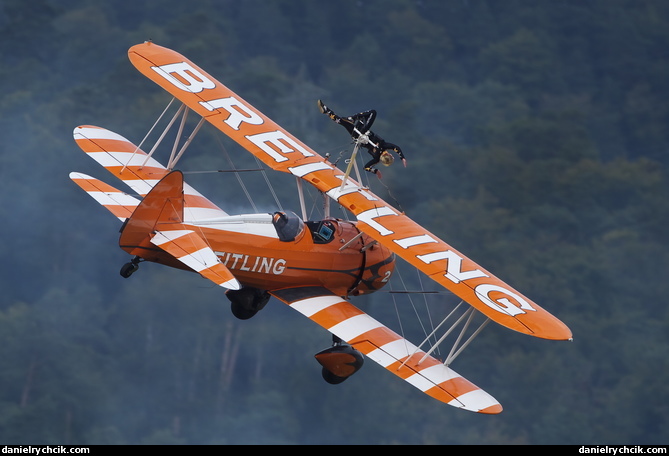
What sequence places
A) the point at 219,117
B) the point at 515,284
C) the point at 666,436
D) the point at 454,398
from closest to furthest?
the point at 454,398, the point at 219,117, the point at 666,436, the point at 515,284

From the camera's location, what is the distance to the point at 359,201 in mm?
21594

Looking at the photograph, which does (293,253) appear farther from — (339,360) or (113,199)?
(113,199)

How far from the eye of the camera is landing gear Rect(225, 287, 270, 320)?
21.7 meters

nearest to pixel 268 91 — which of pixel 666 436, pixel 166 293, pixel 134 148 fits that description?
pixel 166 293

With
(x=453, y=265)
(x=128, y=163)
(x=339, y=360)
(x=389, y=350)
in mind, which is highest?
(x=453, y=265)

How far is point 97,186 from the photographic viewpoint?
2206 cm

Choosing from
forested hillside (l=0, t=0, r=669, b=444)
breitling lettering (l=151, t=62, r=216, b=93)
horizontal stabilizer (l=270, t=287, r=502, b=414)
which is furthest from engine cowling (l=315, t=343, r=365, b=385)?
forested hillside (l=0, t=0, r=669, b=444)

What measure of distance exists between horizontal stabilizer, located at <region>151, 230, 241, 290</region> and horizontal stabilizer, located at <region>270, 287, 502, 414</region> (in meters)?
2.11

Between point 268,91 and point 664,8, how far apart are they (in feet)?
108

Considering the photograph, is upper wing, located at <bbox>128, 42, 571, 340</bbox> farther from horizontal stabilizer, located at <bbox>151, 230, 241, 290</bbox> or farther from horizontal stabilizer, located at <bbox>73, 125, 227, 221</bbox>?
horizontal stabilizer, located at <bbox>151, 230, 241, 290</bbox>

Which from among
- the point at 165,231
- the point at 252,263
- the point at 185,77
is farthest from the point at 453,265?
the point at 185,77

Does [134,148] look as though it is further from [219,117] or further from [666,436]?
[666,436]

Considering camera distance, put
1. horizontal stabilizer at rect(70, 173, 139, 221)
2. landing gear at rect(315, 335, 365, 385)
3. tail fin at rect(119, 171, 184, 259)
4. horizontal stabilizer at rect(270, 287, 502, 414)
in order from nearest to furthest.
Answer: tail fin at rect(119, 171, 184, 259), horizontal stabilizer at rect(270, 287, 502, 414), landing gear at rect(315, 335, 365, 385), horizontal stabilizer at rect(70, 173, 139, 221)

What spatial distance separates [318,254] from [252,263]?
4.10ft
